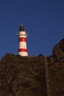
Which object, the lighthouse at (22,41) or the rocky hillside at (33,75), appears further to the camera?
the lighthouse at (22,41)

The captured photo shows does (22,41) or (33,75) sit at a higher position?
(22,41)

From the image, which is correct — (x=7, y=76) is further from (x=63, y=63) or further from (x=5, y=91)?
(x=63, y=63)

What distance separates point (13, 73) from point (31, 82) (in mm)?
3403

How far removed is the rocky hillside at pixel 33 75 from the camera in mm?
36812

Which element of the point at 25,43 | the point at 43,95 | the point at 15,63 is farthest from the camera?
the point at 25,43

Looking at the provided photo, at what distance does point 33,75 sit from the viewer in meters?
39.7

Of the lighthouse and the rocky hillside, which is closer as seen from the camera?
the rocky hillside

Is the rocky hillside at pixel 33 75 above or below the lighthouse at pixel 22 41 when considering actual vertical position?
below

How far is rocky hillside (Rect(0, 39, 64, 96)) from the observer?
121ft

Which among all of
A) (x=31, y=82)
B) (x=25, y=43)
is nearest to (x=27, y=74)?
(x=31, y=82)

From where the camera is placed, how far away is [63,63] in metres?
39.2

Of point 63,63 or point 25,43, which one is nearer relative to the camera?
point 63,63

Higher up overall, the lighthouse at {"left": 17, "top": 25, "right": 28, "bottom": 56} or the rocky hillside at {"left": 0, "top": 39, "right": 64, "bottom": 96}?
the lighthouse at {"left": 17, "top": 25, "right": 28, "bottom": 56}

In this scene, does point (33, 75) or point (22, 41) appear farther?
point (22, 41)
